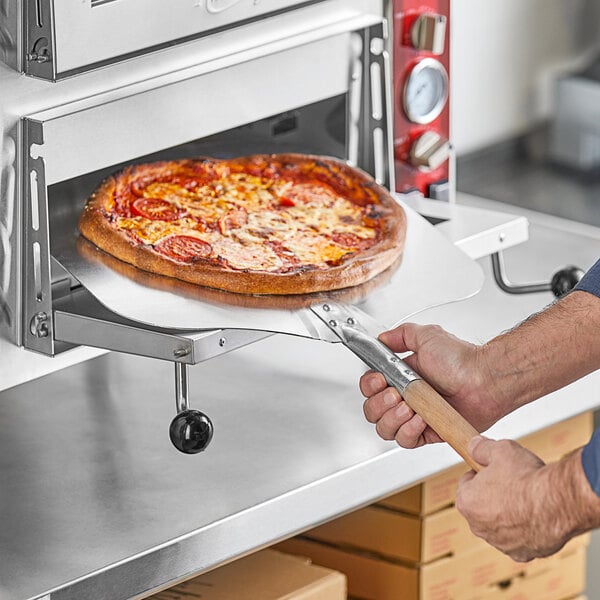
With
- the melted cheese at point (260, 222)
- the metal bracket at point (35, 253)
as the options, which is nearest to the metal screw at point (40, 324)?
the metal bracket at point (35, 253)

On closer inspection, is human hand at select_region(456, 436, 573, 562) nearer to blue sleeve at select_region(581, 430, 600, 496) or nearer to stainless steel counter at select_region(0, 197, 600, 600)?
blue sleeve at select_region(581, 430, 600, 496)

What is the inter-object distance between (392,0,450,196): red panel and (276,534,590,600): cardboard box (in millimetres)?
441

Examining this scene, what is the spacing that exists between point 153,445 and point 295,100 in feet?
1.31

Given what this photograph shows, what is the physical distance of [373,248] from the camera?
139cm

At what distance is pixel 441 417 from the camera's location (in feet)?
3.87

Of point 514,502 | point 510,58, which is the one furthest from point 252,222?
point 510,58

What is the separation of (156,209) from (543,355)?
421mm

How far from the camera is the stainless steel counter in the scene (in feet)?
4.14

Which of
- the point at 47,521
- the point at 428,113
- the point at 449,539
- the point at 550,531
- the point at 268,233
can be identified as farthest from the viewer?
the point at 428,113

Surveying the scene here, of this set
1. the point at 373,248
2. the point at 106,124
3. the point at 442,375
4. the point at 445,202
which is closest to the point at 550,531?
the point at 442,375

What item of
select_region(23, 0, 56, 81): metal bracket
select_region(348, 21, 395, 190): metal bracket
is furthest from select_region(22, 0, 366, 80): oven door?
select_region(348, 21, 395, 190): metal bracket

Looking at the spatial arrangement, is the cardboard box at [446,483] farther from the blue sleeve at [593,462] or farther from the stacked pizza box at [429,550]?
the blue sleeve at [593,462]

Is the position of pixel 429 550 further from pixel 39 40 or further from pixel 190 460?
pixel 39 40

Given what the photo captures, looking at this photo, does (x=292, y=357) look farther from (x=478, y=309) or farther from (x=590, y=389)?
(x=590, y=389)
